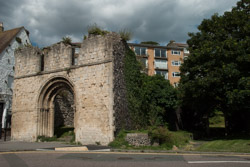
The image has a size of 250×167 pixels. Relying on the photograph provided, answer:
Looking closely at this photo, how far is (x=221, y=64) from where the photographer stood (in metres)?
15.2

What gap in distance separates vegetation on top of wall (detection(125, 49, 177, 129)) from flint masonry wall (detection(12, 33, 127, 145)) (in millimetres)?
958

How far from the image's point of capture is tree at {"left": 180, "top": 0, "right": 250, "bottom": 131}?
14297 millimetres

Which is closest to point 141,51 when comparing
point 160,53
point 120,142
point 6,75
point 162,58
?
point 160,53

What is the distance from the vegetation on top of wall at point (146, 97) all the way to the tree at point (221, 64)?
1903mm

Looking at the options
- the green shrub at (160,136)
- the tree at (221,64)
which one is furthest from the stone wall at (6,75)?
the tree at (221,64)

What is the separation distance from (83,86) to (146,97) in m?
6.03

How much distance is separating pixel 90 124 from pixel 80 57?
163 inches

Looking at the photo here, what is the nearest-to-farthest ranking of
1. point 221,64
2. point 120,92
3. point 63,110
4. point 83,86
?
point 120,92, point 83,86, point 221,64, point 63,110

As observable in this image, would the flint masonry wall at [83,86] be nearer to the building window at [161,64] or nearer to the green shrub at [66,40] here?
the green shrub at [66,40]

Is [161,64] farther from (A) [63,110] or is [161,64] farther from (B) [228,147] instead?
(B) [228,147]

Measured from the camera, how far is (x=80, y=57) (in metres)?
14.3

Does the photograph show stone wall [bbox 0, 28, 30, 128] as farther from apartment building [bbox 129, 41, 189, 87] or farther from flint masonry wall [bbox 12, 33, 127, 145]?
apartment building [bbox 129, 41, 189, 87]

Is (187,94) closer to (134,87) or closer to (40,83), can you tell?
(134,87)

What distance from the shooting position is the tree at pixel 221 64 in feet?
46.9
